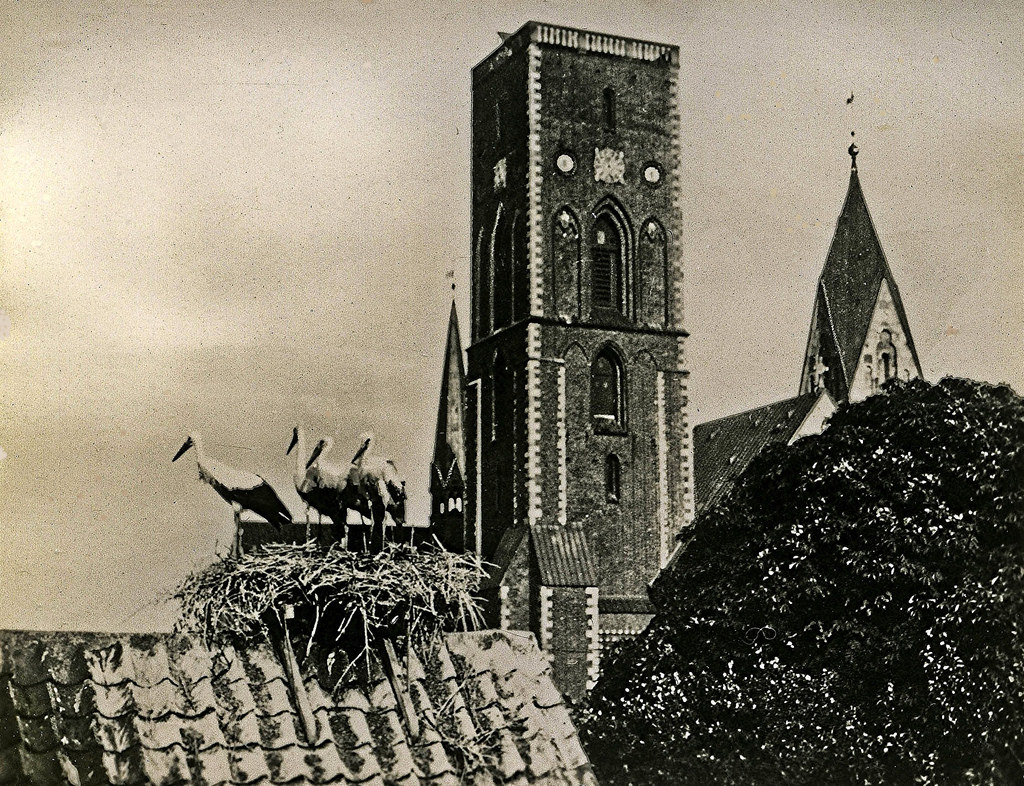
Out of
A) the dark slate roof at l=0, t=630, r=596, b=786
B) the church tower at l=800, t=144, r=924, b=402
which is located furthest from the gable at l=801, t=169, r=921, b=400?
the dark slate roof at l=0, t=630, r=596, b=786

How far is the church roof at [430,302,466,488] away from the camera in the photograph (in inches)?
1534

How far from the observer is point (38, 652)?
622 centimetres

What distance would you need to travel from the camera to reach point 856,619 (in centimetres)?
1944

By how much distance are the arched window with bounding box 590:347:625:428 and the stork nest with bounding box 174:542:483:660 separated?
27069 millimetres

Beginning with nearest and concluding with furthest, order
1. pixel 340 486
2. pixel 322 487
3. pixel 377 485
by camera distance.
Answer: pixel 322 487, pixel 340 486, pixel 377 485

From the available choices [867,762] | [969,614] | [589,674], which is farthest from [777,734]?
[589,674]

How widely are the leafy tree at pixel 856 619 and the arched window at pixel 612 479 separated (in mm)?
9000

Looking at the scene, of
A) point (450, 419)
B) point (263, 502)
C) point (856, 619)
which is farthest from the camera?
point (450, 419)

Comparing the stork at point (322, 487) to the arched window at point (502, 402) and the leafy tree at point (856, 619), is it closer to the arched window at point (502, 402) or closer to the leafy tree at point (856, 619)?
the leafy tree at point (856, 619)

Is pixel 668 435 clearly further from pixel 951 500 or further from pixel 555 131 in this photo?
pixel 951 500

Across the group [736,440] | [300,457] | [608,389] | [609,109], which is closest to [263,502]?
[300,457]

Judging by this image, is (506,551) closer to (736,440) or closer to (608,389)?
(608,389)

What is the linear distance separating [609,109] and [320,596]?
28.5 metres

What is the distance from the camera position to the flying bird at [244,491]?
9039mm
